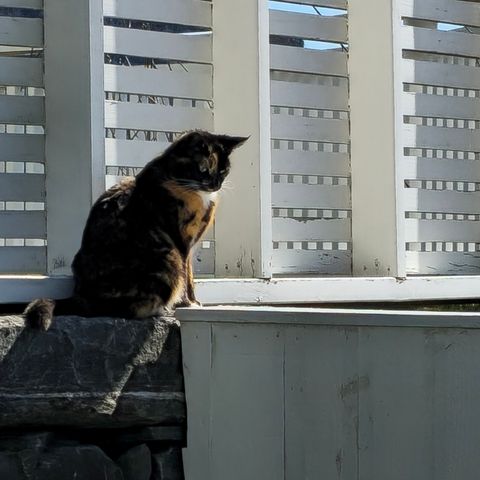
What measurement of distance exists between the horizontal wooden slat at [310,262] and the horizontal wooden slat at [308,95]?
60 cm

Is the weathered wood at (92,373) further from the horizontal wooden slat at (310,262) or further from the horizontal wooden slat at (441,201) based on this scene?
the horizontal wooden slat at (441,201)

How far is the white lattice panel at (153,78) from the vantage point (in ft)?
11.5

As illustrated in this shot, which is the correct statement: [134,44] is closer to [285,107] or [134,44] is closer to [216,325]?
[285,107]

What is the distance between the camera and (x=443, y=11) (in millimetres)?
4309

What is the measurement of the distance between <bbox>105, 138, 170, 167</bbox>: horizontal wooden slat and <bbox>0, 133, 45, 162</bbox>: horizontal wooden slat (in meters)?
0.25

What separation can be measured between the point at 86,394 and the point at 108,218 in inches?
22.9

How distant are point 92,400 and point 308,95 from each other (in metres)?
1.63

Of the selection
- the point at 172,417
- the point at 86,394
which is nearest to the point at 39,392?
the point at 86,394

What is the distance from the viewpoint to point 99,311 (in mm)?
3164

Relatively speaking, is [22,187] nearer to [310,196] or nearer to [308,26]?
[310,196]

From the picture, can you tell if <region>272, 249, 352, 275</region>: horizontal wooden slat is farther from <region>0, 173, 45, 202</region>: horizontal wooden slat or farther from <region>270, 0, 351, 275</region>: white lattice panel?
<region>0, 173, 45, 202</region>: horizontal wooden slat

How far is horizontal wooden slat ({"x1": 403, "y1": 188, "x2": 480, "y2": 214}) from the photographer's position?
4211mm

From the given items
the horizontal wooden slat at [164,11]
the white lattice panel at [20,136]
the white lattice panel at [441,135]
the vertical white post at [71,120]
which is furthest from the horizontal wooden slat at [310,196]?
the white lattice panel at [20,136]

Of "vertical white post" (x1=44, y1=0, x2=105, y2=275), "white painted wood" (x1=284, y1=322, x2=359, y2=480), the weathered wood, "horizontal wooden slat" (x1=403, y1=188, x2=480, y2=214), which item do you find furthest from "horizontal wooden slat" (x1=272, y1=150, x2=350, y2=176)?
"white painted wood" (x1=284, y1=322, x2=359, y2=480)
